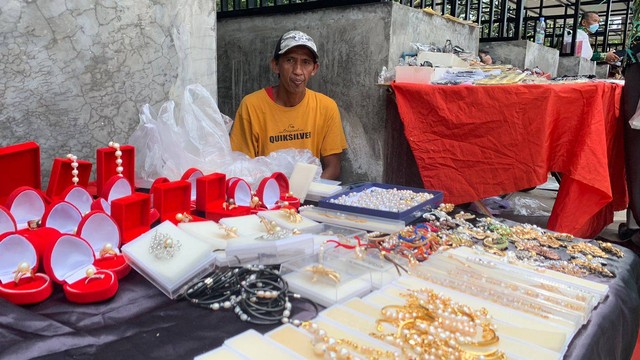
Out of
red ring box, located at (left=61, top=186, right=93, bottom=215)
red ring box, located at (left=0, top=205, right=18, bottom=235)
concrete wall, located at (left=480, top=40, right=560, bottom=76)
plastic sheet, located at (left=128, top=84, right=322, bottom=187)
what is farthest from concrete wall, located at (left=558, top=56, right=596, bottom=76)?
red ring box, located at (left=0, top=205, right=18, bottom=235)

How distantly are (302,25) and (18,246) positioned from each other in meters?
2.42

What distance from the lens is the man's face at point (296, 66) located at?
95.6 inches

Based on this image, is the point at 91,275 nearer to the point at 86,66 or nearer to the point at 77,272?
the point at 77,272

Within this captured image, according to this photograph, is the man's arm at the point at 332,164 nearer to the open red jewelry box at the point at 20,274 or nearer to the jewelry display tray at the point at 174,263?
the jewelry display tray at the point at 174,263

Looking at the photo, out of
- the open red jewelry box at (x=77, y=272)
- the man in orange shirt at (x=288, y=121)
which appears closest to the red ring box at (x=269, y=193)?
the open red jewelry box at (x=77, y=272)

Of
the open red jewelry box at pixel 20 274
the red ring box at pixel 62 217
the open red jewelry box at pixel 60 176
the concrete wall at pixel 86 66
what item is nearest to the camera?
the open red jewelry box at pixel 20 274

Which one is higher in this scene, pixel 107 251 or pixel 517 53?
pixel 517 53

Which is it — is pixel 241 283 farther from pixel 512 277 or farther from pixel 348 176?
pixel 348 176

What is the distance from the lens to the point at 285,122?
102 inches

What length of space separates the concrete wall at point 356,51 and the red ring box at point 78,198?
1814mm

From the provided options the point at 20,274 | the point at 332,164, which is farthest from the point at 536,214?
the point at 20,274

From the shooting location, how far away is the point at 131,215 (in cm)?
108

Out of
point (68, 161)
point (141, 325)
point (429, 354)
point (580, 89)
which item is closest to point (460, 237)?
point (429, 354)

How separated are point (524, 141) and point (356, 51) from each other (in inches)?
42.0
